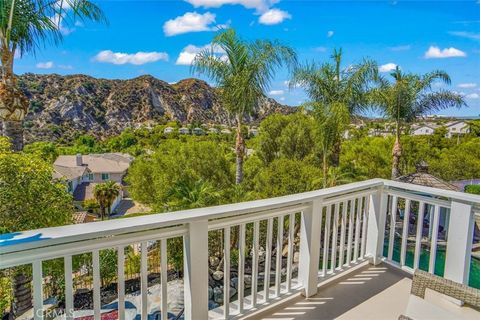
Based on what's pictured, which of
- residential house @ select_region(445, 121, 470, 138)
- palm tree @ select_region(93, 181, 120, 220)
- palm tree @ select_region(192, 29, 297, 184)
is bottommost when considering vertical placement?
palm tree @ select_region(93, 181, 120, 220)

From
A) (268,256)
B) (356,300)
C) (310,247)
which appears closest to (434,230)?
(356,300)

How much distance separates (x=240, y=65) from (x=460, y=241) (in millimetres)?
9334

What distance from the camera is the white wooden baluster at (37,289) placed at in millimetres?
1396

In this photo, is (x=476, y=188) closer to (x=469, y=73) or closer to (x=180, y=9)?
(x=469, y=73)

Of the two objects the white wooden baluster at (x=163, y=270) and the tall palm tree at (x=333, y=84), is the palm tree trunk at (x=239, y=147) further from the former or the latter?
the white wooden baluster at (x=163, y=270)

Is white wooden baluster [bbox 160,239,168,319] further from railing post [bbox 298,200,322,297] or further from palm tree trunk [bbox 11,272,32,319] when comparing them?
palm tree trunk [bbox 11,272,32,319]

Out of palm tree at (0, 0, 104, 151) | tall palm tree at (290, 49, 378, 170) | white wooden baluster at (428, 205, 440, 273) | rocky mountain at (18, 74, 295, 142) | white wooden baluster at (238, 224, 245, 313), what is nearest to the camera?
white wooden baluster at (238, 224, 245, 313)

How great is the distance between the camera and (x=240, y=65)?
10859mm

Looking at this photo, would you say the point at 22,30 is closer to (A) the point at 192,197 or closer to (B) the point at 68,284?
(B) the point at 68,284

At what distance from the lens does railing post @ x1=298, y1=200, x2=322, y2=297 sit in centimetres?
256

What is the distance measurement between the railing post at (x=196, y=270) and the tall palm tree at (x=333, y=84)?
1108 centimetres

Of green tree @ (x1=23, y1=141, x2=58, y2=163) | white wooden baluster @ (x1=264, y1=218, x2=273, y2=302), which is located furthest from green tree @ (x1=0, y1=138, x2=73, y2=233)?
white wooden baluster @ (x1=264, y1=218, x2=273, y2=302)

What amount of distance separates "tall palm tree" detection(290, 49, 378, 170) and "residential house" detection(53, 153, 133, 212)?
21.3 meters

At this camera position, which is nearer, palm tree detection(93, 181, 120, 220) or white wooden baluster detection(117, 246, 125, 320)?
white wooden baluster detection(117, 246, 125, 320)
